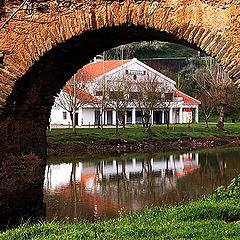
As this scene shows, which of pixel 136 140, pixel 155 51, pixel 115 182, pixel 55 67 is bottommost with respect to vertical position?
pixel 115 182

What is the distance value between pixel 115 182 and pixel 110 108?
15973 mm

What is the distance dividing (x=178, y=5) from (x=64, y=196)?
250 inches

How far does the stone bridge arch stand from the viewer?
5027 mm

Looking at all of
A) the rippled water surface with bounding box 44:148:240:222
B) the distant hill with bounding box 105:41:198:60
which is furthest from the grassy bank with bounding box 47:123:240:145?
the distant hill with bounding box 105:41:198:60

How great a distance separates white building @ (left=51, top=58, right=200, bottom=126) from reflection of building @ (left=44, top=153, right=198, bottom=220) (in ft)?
31.8

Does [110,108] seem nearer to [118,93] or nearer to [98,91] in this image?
[98,91]

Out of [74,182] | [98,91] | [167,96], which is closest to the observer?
[74,182]

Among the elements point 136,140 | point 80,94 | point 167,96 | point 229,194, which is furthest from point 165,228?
point 167,96

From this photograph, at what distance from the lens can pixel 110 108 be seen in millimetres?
28516

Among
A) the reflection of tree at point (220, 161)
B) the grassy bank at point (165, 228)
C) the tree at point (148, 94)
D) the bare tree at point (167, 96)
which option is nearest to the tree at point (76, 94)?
the tree at point (148, 94)

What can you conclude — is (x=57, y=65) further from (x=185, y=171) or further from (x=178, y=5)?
(x=185, y=171)

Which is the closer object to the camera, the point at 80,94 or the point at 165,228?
the point at 165,228

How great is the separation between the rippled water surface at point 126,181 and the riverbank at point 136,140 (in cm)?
235

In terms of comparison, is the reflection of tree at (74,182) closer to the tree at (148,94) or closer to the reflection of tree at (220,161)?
the reflection of tree at (220,161)
